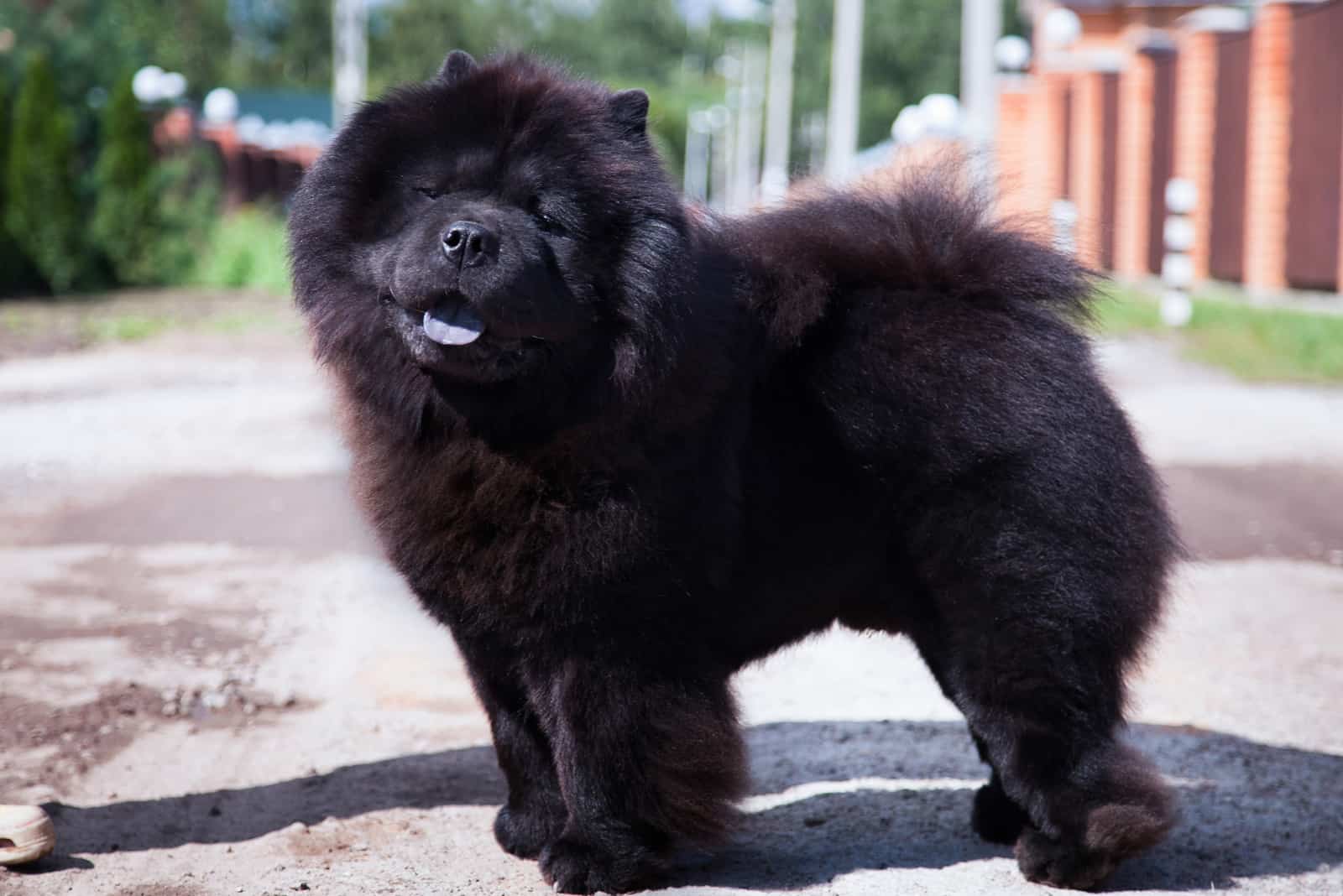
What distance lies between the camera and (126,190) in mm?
19828

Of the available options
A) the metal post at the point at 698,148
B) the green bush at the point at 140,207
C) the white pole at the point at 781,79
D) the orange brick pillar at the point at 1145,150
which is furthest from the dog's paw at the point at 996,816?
the metal post at the point at 698,148

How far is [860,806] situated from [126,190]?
1825cm

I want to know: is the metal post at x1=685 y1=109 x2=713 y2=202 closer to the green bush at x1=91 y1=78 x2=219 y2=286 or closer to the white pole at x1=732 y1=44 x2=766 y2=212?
the white pole at x1=732 y1=44 x2=766 y2=212

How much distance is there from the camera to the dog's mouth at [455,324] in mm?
2910

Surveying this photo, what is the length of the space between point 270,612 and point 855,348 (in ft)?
10.5

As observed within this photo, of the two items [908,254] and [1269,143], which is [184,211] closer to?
[1269,143]

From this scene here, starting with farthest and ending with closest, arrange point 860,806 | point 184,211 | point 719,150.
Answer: point 719,150, point 184,211, point 860,806

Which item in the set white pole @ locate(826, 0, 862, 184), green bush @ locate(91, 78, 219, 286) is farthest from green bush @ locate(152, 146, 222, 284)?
white pole @ locate(826, 0, 862, 184)

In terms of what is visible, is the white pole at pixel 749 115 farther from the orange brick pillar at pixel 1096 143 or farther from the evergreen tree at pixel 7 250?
the evergreen tree at pixel 7 250

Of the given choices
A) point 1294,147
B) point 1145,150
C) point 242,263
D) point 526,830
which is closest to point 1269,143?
point 1294,147

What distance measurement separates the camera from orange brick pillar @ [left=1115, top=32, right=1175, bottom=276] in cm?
2116

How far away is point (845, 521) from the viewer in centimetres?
329

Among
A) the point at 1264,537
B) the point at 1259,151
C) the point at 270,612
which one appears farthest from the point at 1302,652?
the point at 1259,151

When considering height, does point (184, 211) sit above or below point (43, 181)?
below
